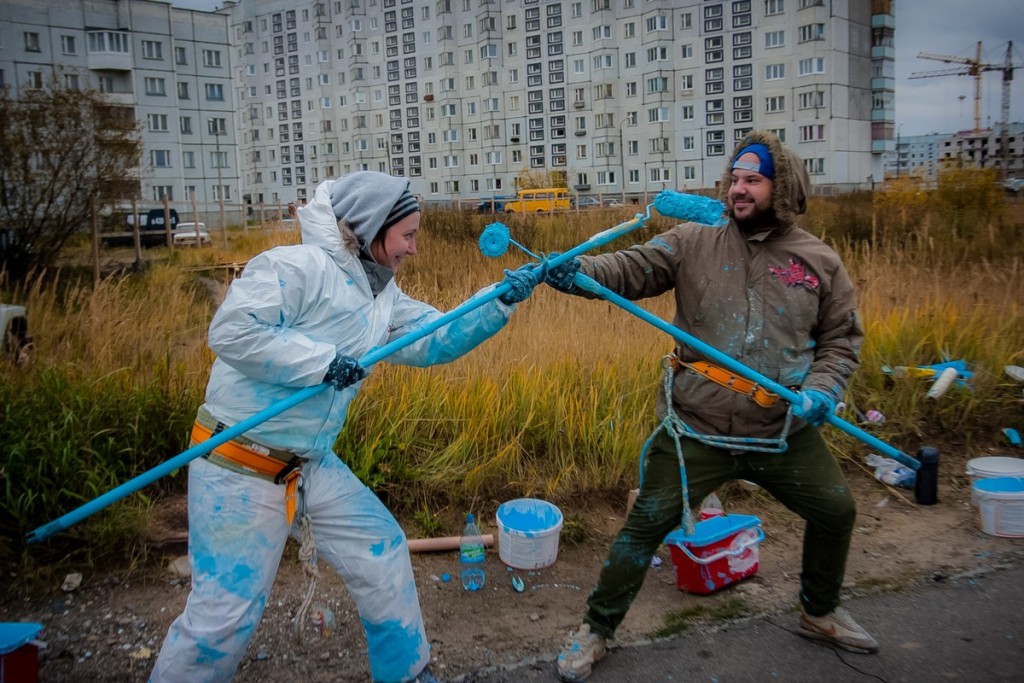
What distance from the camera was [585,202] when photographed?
1248cm

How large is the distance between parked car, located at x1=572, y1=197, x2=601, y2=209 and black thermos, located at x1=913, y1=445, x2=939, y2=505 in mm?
8008

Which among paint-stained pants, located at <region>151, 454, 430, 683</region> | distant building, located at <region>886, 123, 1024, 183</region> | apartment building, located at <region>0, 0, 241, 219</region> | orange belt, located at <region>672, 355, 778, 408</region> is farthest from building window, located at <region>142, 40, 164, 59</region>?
orange belt, located at <region>672, 355, 778, 408</region>

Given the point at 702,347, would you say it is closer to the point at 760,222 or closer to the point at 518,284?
the point at 760,222

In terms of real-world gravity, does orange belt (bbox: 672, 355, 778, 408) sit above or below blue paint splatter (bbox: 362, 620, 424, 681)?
above

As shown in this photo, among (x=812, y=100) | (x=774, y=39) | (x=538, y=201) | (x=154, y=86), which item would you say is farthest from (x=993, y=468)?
(x=154, y=86)

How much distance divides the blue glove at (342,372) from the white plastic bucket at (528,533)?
158cm

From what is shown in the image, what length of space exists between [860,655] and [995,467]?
2135mm

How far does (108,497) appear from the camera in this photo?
7.89 ft

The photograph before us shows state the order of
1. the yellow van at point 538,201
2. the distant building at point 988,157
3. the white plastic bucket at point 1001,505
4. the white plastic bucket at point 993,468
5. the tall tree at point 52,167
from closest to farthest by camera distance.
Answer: the white plastic bucket at point 1001,505 → the white plastic bucket at point 993,468 → the yellow van at point 538,201 → the tall tree at point 52,167 → the distant building at point 988,157

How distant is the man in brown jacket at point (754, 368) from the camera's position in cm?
291

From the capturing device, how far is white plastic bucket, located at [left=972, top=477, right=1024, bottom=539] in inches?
161

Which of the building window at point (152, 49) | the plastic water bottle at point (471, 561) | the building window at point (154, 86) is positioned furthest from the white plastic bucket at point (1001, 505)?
the building window at point (154, 86)

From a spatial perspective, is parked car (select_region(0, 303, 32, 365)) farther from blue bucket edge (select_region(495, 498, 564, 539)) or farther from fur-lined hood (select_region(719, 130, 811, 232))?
fur-lined hood (select_region(719, 130, 811, 232))

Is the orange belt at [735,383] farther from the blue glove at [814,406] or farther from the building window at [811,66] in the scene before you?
the building window at [811,66]
